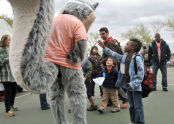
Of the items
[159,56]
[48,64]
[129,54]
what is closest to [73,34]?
[48,64]

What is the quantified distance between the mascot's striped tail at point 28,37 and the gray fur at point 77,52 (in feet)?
1.99

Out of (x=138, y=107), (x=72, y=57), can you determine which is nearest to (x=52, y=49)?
(x=72, y=57)

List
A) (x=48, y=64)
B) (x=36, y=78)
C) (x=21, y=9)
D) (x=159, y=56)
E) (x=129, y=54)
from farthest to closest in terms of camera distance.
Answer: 1. (x=159, y=56)
2. (x=129, y=54)
3. (x=48, y=64)
4. (x=36, y=78)
5. (x=21, y=9)

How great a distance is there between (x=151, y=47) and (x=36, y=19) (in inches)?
207

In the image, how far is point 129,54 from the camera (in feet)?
9.39

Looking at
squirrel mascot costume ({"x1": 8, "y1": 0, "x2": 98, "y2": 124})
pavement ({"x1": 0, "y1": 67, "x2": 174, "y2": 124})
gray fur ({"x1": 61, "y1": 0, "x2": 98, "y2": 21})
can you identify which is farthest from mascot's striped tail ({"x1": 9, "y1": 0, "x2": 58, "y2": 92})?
pavement ({"x1": 0, "y1": 67, "x2": 174, "y2": 124})

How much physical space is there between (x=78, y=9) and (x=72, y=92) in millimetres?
960

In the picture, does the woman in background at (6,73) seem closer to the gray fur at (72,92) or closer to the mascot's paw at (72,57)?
the gray fur at (72,92)

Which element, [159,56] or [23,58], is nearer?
[23,58]

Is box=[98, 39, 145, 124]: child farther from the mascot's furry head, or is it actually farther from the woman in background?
the woman in background

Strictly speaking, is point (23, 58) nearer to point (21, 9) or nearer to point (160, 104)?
point (21, 9)

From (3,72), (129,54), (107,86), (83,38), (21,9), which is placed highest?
(21,9)

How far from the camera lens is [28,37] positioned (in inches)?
47.3

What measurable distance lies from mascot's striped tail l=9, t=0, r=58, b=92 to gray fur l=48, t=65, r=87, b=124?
25.3 inches
